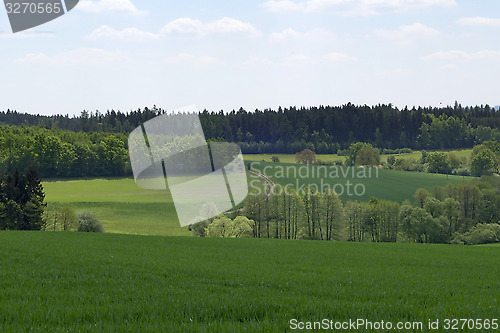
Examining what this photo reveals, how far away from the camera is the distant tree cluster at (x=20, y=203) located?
6794cm

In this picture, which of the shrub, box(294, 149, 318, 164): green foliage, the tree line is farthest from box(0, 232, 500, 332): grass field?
box(294, 149, 318, 164): green foliage

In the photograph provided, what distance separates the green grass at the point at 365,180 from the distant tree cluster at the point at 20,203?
5051 cm

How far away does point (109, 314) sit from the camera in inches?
368

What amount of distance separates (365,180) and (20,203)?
8926 cm

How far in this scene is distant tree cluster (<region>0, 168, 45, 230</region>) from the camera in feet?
223

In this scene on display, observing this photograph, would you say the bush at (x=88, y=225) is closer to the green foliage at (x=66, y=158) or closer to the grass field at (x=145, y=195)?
the grass field at (x=145, y=195)

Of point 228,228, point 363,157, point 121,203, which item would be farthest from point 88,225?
point 363,157

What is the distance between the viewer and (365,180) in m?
127

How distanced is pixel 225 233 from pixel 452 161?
112 m

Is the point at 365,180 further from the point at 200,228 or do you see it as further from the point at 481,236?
the point at 200,228

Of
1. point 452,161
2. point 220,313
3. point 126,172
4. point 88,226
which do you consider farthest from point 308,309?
point 452,161

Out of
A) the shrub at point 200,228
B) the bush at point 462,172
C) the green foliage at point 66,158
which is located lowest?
the shrub at point 200,228

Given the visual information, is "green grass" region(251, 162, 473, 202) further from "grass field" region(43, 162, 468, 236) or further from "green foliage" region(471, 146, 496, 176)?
"green foliage" region(471, 146, 496, 176)

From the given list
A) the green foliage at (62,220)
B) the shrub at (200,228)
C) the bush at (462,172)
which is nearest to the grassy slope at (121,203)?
the shrub at (200,228)
